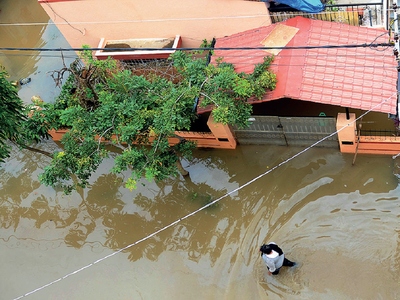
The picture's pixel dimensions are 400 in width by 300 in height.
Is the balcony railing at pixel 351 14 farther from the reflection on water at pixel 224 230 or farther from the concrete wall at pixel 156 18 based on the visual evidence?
the reflection on water at pixel 224 230

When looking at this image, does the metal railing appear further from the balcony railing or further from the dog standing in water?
the dog standing in water

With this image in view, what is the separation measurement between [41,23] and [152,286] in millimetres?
13063

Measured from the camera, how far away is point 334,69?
798 cm

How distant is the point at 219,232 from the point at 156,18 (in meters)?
6.15

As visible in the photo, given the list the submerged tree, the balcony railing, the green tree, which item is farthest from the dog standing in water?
the green tree

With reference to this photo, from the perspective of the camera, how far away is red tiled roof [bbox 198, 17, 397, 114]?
762cm

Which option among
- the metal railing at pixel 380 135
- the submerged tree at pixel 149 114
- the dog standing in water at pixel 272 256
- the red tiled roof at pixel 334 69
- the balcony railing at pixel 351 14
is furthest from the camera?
the balcony railing at pixel 351 14

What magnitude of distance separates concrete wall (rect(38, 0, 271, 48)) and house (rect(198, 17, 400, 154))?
55cm

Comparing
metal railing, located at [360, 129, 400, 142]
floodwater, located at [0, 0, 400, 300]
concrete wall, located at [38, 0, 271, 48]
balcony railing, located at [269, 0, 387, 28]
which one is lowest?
floodwater, located at [0, 0, 400, 300]

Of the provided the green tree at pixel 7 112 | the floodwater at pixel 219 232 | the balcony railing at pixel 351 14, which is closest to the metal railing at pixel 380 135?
the floodwater at pixel 219 232

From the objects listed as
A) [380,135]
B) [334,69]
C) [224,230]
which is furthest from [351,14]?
[224,230]

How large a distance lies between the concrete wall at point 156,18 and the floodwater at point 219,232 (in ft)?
11.1

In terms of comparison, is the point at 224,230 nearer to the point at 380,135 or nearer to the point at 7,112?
the point at 380,135

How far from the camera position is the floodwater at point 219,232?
739 centimetres
